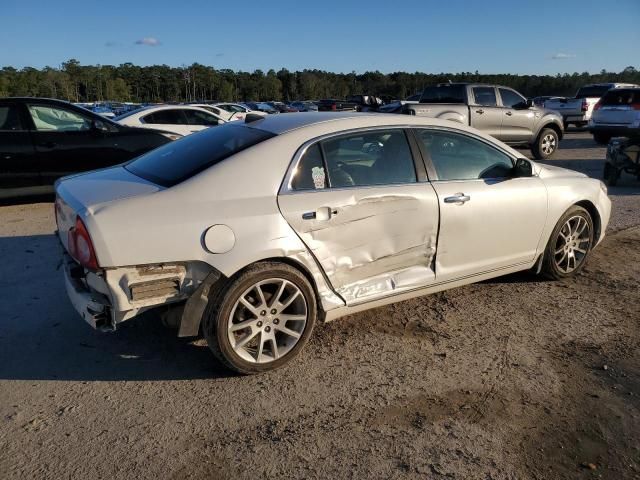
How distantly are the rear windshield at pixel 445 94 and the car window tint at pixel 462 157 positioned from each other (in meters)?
9.26

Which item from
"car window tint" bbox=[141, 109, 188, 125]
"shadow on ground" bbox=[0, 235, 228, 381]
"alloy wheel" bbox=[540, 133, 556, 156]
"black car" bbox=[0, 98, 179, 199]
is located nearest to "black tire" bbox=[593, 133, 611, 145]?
"alloy wheel" bbox=[540, 133, 556, 156]

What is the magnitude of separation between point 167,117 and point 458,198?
8830 millimetres

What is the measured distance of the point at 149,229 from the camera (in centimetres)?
292

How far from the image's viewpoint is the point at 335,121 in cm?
371

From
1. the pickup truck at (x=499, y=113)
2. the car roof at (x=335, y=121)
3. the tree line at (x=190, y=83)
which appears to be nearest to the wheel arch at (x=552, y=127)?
the pickup truck at (x=499, y=113)

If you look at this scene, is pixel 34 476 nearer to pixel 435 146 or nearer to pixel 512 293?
pixel 435 146

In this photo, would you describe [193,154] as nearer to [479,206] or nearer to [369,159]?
[369,159]

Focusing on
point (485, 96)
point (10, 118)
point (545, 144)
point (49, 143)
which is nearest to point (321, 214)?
point (49, 143)

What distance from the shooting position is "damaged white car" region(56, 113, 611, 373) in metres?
2.99

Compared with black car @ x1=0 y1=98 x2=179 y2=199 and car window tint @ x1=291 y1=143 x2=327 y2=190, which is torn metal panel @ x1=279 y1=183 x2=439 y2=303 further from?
black car @ x1=0 y1=98 x2=179 y2=199

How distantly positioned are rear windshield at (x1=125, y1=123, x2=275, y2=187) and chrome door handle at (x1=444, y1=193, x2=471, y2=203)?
137cm

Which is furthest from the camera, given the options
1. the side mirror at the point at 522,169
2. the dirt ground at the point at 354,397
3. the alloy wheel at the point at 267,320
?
the side mirror at the point at 522,169

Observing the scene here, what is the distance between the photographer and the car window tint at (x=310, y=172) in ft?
11.1

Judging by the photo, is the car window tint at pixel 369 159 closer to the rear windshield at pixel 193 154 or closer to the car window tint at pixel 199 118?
the rear windshield at pixel 193 154
